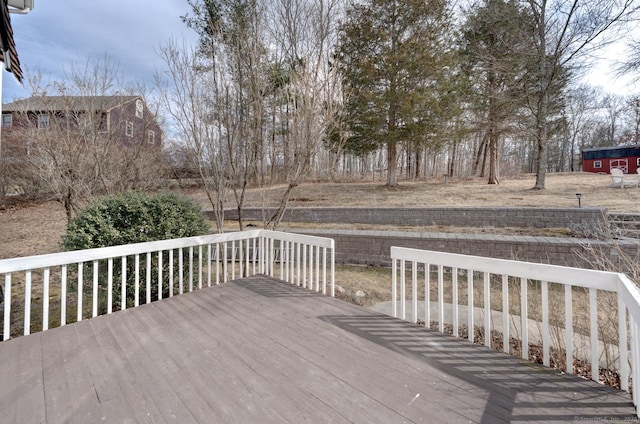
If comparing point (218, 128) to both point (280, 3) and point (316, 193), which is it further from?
point (316, 193)

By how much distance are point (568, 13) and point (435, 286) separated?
36.5 ft

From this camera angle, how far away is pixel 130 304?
11.6 ft

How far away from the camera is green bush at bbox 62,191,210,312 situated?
3479 millimetres

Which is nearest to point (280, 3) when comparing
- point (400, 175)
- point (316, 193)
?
point (316, 193)

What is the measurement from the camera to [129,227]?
3682 millimetres

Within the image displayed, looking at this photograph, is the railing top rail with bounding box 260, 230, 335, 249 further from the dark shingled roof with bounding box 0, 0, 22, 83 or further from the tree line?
the dark shingled roof with bounding box 0, 0, 22, 83

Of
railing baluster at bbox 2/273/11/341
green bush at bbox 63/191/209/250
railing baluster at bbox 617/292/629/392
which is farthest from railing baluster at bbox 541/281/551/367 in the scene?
railing baluster at bbox 2/273/11/341

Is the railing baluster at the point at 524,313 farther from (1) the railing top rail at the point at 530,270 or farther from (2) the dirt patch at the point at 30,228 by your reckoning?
(2) the dirt patch at the point at 30,228

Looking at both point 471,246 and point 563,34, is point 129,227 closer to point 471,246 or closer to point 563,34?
point 471,246

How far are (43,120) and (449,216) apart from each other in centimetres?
932

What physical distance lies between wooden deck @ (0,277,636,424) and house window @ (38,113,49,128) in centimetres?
490

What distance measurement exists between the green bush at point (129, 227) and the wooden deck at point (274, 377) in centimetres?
94

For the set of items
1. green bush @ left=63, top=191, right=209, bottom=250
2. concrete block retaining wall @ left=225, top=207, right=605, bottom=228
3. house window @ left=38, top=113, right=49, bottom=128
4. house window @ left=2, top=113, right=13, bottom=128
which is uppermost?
house window @ left=2, top=113, right=13, bottom=128

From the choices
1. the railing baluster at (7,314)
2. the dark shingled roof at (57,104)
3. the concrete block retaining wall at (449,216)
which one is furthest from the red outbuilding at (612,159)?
the railing baluster at (7,314)
